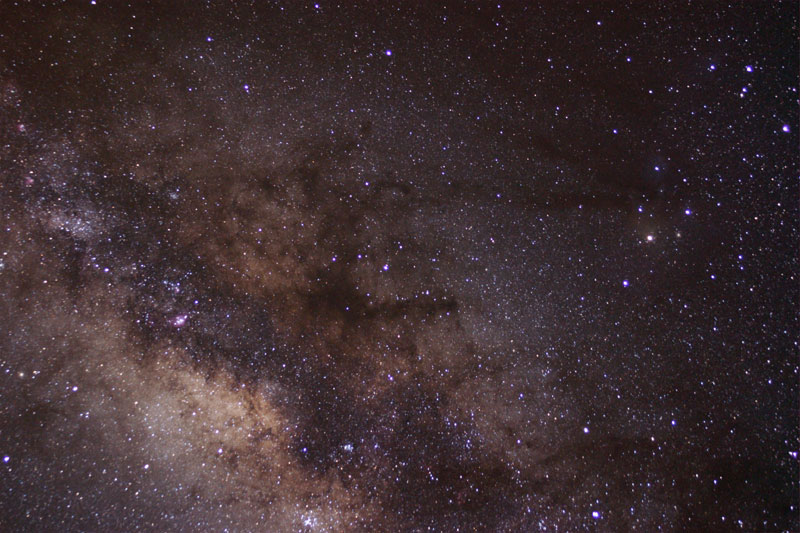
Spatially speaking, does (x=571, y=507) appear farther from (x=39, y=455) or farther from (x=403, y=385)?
(x=39, y=455)

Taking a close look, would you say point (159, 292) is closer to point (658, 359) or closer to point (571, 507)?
point (571, 507)

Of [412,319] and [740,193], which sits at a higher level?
[740,193]

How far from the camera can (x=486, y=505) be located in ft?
5.63

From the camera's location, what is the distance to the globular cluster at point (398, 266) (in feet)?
5.39

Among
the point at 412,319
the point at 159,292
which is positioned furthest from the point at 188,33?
the point at 412,319

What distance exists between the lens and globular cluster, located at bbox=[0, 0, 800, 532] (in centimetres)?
164

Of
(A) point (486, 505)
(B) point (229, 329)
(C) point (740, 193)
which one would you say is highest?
(C) point (740, 193)

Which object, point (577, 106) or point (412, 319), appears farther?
point (577, 106)

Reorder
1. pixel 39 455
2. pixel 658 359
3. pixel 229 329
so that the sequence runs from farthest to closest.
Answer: pixel 658 359
pixel 229 329
pixel 39 455

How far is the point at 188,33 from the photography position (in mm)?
1759

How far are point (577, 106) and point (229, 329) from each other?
1954 mm

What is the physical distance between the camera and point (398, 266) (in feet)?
5.85

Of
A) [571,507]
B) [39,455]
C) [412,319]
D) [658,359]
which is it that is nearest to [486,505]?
[571,507]

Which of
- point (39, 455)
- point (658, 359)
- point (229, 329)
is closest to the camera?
point (39, 455)
